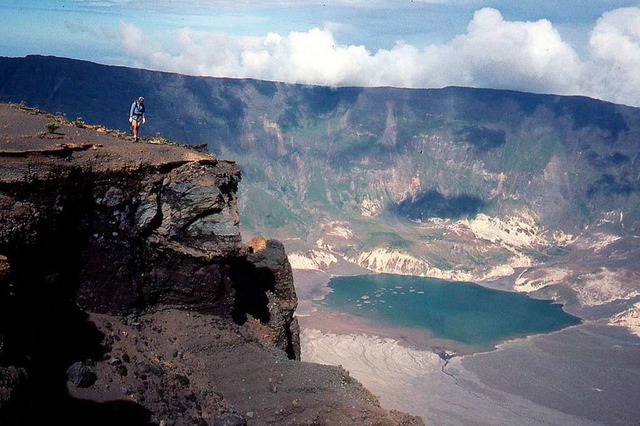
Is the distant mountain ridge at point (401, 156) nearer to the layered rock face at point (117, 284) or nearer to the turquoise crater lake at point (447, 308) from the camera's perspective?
the turquoise crater lake at point (447, 308)

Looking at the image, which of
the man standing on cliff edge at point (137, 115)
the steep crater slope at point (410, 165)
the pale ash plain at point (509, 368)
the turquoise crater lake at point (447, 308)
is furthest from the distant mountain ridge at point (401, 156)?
the man standing on cliff edge at point (137, 115)

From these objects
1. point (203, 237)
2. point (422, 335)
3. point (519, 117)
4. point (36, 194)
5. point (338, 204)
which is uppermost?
point (519, 117)

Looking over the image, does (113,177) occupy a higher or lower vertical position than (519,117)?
lower

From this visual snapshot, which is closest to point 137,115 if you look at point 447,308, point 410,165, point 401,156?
point 447,308

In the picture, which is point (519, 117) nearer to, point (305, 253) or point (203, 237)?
point (305, 253)

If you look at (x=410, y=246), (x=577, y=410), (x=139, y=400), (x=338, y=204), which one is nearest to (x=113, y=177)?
(x=139, y=400)

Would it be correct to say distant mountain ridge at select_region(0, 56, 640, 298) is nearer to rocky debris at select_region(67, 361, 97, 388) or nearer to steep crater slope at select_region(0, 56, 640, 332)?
steep crater slope at select_region(0, 56, 640, 332)
